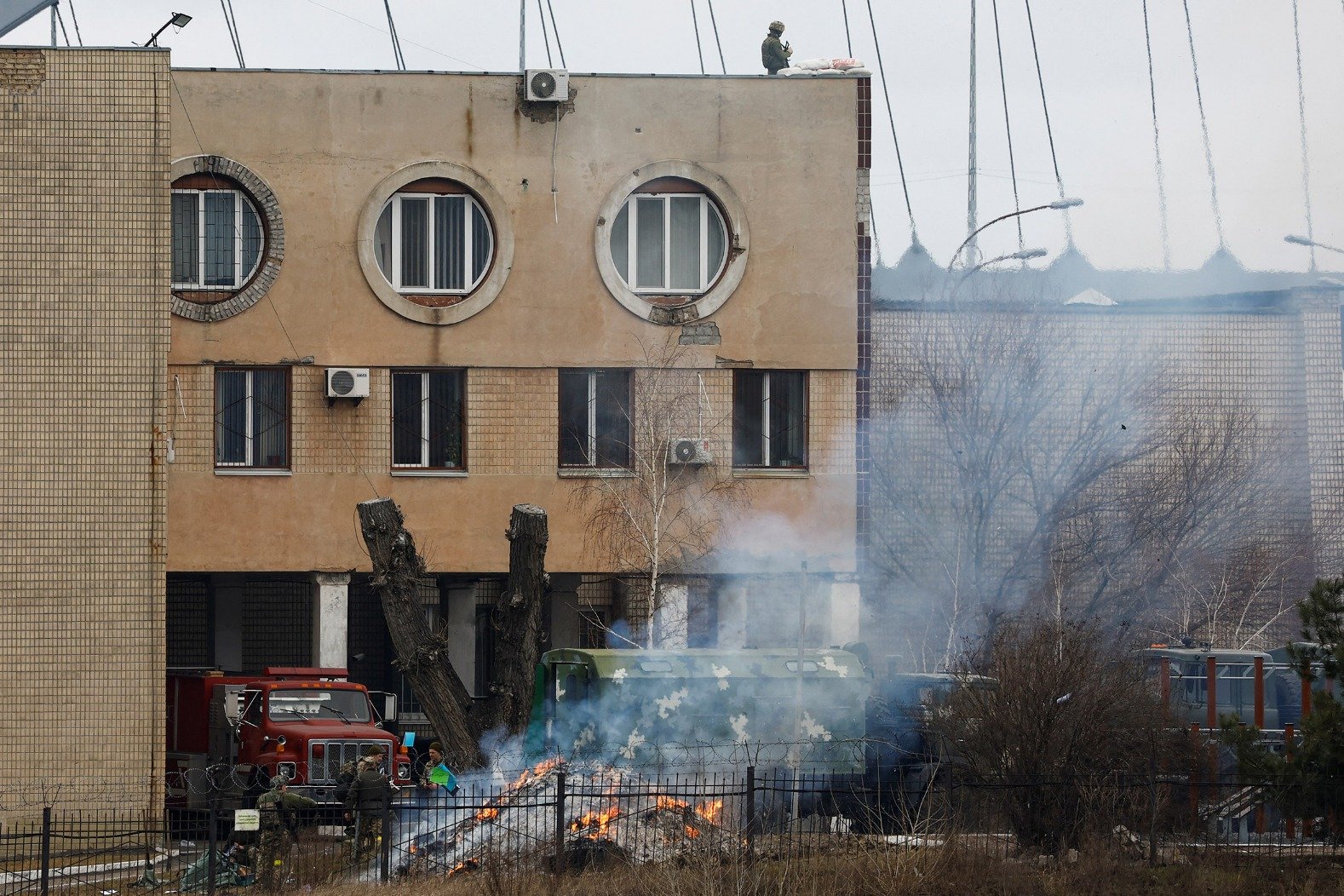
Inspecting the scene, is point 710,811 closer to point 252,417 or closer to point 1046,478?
point 252,417

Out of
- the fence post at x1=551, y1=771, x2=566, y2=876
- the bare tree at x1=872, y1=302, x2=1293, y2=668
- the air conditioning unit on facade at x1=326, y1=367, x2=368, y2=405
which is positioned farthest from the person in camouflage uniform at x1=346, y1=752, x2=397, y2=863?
the bare tree at x1=872, y1=302, x2=1293, y2=668

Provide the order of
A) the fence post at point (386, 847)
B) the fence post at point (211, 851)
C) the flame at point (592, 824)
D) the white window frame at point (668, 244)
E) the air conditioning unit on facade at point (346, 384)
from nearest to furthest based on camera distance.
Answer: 1. the fence post at point (211, 851)
2. the fence post at point (386, 847)
3. the flame at point (592, 824)
4. the air conditioning unit on facade at point (346, 384)
5. the white window frame at point (668, 244)

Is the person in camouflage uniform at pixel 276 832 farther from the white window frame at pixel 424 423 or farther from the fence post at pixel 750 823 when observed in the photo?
the white window frame at pixel 424 423

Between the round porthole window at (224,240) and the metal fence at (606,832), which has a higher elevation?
the round porthole window at (224,240)

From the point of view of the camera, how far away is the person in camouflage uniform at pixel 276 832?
16.2 m

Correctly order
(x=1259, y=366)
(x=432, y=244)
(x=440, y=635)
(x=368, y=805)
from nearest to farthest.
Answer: (x=368, y=805)
(x=440, y=635)
(x=432, y=244)
(x=1259, y=366)

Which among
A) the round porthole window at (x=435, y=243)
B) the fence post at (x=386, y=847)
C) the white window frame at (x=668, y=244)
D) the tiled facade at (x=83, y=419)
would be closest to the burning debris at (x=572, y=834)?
the fence post at (x=386, y=847)

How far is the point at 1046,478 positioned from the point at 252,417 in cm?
1521

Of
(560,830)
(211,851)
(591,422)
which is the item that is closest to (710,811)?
(560,830)

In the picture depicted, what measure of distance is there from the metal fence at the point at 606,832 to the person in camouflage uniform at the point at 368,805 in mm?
43

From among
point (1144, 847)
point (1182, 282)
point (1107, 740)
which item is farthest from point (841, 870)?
point (1182, 282)

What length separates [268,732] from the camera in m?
23.0

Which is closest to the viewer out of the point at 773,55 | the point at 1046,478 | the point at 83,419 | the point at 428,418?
the point at 83,419

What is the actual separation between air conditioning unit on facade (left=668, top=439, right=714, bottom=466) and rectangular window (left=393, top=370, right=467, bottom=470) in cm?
345
